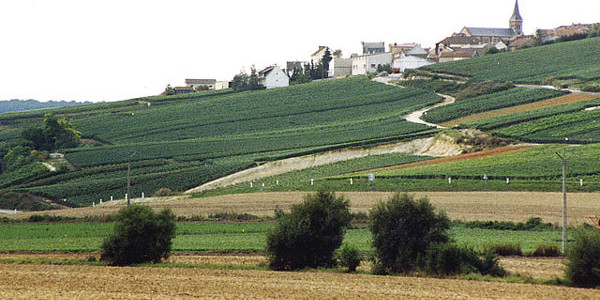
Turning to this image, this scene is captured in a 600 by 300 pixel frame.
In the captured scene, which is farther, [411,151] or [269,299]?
[411,151]

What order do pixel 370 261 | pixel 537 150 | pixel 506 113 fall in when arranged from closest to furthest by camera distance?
1. pixel 370 261
2. pixel 537 150
3. pixel 506 113

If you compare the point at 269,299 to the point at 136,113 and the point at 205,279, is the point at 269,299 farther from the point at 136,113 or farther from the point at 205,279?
the point at 136,113

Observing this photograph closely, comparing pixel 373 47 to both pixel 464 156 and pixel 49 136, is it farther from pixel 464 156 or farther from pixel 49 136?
pixel 464 156

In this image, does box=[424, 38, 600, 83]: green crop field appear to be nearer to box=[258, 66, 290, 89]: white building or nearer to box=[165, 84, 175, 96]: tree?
box=[258, 66, 290, 89]: white building

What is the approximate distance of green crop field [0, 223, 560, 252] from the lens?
44119 mm

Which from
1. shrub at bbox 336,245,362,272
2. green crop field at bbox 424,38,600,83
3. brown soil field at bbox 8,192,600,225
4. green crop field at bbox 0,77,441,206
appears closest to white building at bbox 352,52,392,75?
green crop field at bbox 0,77,441,206

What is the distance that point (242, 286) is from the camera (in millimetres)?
31141

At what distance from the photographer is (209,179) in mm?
81812

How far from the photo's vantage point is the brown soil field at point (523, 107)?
10231cm

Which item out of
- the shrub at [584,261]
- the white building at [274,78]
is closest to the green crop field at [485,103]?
the white building at [274,78]

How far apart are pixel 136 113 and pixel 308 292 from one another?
11009cm

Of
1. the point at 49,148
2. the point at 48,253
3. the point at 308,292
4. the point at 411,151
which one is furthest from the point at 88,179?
the point at 308,292

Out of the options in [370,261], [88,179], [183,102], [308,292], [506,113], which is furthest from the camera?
[183,102]

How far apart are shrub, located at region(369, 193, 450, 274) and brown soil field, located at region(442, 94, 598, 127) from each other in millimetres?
66063
